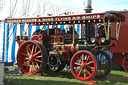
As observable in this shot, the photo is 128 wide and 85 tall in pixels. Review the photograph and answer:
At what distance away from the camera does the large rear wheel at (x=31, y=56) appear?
25.7 ft

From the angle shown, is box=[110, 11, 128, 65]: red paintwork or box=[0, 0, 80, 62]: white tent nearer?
box=[110, 11, 128, 65]: red paintwork

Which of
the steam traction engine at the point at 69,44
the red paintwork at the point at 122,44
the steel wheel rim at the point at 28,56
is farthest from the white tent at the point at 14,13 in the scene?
the steel wheel rim at the point at 28,56

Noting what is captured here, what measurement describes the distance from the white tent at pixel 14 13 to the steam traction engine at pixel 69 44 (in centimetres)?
307

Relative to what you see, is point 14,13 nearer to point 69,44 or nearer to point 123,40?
point 69,44

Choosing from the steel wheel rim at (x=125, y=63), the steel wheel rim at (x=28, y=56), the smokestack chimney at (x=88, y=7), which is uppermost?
the smokestack chimney at (x=88, y=7)

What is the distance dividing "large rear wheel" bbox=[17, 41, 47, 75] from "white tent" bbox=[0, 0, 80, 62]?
10.7 ft

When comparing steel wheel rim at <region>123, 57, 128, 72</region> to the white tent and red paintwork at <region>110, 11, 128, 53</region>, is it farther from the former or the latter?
the white tent

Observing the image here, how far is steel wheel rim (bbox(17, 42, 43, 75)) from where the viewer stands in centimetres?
809

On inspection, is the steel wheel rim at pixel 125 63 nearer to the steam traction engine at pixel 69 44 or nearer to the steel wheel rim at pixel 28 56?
the steam traction engine at pixel 69 44

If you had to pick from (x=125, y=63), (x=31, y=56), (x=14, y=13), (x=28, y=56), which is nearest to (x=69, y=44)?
(x=31, y=56)

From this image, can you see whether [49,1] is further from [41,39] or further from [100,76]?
[100,76]

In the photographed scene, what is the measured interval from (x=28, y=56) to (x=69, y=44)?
152 cm

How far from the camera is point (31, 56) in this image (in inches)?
318

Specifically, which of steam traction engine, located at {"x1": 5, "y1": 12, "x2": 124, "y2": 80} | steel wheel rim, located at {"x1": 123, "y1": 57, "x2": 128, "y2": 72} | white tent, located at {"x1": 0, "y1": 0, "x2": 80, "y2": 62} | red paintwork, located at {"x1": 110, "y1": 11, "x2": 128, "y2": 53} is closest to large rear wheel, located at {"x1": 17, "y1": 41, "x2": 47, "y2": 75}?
steam traction engine, located at {"x1": 5, "y1": 12, "x2": 124, "y2": 80}
